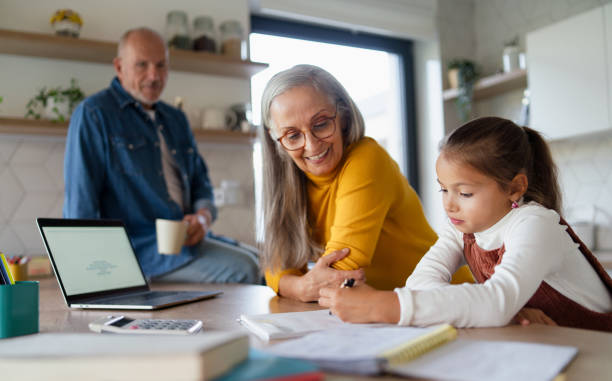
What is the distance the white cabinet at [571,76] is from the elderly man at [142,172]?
196 centimetres

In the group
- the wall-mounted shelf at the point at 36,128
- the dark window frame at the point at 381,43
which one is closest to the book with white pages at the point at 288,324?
the wall-mounted shelf at the point at 36,128

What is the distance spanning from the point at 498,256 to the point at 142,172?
1.62 meters

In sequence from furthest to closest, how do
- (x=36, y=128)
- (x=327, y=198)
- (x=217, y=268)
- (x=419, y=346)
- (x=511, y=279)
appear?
(x=36, y=128) → (x=217, y=268) → (x=327, y=198) → (x=511, y=279) → (x=419, y=346)

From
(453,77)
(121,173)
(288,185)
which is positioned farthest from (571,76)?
(121,173)

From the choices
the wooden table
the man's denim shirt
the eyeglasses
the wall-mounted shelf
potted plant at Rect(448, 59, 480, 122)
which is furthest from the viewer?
potted plant at Rect(448, 59, 480, 122)

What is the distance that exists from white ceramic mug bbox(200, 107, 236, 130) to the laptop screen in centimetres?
137

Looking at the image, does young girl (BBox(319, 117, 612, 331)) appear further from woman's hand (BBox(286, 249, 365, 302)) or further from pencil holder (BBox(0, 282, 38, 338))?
pencil holder (BBox(0, 282, 38, 338))

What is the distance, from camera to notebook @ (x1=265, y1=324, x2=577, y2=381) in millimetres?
530

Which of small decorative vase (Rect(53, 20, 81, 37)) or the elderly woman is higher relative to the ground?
small decorative vase (Rect(53, 20, 81, 37))

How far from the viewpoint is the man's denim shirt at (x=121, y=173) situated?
205 cm

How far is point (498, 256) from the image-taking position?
1.03m

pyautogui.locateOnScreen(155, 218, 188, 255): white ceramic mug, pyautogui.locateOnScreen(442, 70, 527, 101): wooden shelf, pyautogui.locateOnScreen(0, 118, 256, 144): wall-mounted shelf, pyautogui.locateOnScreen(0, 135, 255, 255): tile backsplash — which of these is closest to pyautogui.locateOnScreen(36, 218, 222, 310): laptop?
pyautogui.locateOnScreen(155, 218, 188, 255): white ceramic mug

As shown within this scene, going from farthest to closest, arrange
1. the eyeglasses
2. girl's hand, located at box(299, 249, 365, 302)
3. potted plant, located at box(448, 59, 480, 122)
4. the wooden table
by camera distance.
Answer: potted plant, located at box(448, 59, 480, 122)
the eyeglasses
girl's hand, located at box(299, 249, 365, 302)
the wooden table

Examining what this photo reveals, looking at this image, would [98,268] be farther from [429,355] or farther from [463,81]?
[463,81]
